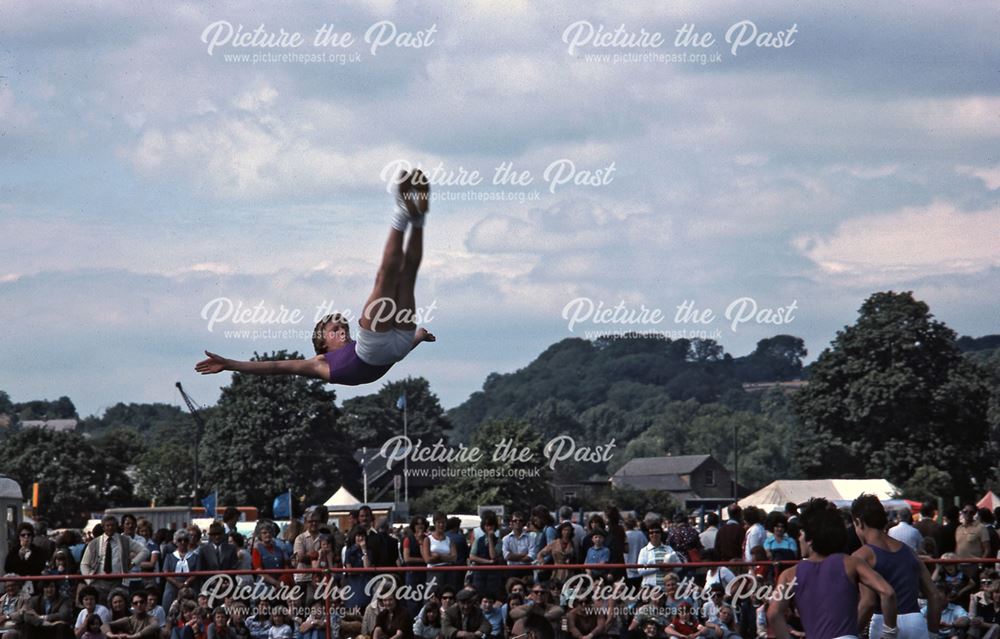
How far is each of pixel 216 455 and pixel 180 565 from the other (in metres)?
50.6

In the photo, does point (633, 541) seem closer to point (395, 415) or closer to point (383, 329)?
point (383, 329)

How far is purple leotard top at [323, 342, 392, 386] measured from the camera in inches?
350

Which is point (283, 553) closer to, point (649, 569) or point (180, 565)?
point (180, 565)

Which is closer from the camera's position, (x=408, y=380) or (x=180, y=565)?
(x=180, y=565)

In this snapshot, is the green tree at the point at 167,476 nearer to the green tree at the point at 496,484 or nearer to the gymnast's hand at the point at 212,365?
the green tree at the point at 496,484

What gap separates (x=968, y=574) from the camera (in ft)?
44.1

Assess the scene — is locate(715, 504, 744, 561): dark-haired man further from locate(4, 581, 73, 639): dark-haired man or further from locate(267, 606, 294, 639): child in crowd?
locate(4, 581, 73, 639): dark-haired man

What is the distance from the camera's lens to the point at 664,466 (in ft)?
413

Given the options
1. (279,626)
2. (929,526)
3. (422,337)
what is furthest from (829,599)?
(929,526)

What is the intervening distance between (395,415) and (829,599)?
316 feet

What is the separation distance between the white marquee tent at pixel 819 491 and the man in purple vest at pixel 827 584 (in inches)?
1422

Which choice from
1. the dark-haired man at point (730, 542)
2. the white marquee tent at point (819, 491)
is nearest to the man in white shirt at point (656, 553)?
the dark-haired man at point (730, 542)

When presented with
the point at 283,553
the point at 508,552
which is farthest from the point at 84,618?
the point at 508,552

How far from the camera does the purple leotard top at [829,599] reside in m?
7.38
